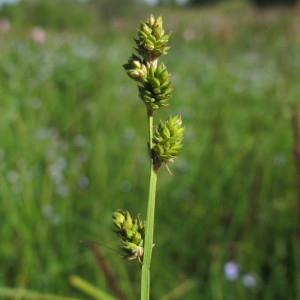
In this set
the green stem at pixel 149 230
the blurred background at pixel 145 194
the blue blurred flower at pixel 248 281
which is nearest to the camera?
the green stem at pixel 149 230

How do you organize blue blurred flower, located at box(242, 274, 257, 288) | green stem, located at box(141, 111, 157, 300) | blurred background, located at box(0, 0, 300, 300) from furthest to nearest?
blurred background, located at box(0, 0, 300, 300), blue blurred flower, located at box(242, 274, 257, 288), green stem, located at box(141, 111, 157, 300)

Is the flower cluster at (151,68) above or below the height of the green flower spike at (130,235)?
above

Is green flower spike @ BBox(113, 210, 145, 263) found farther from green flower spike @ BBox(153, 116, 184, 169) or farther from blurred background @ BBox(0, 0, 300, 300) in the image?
blurred background @ BBox(0, 0, 300, 300)

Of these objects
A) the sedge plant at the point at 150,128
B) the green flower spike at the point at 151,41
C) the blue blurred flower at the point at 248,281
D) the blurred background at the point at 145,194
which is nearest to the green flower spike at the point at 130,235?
the sedge plant at the point at 150,128

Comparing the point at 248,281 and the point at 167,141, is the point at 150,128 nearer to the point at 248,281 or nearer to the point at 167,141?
the point at 167,141

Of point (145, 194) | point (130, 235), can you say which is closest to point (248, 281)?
point (145, 194)

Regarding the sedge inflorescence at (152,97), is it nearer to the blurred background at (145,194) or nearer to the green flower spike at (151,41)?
the green flower spike at (151,41)

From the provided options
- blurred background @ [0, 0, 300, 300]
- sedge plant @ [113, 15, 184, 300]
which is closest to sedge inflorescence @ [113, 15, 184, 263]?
sedge plant @ [113, 15, 184, 300]

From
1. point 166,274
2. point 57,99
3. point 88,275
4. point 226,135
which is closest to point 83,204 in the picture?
point 88,275

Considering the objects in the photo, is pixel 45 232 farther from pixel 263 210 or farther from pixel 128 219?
pixel 128 219
